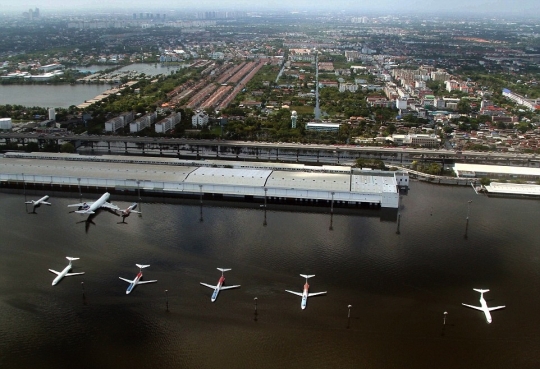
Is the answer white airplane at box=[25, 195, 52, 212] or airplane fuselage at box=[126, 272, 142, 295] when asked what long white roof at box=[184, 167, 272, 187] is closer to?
white airplane at box=[25, 195, 52, 212]

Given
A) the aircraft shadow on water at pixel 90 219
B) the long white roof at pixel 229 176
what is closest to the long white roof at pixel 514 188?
the long white roof at pixel 229 176

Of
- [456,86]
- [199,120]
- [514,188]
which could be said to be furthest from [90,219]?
[456,86]

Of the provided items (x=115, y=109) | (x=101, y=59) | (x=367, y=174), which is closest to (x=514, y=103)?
(x=367, y=174)

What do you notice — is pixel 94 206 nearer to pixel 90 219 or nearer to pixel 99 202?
pixel 99 202

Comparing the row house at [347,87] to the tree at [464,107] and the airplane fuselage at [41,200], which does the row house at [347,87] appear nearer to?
the tree at [464,107]

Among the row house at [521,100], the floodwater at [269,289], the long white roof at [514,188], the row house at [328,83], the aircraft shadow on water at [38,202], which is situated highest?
the row house at [328,83]

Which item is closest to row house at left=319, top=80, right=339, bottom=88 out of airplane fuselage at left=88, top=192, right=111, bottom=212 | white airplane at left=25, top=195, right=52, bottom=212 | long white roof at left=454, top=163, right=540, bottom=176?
long white roof at left=454, top=163, right=540, bottom=176

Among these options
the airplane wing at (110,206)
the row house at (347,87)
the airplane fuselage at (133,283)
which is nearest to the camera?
the airplane fuselage at (133,283)
